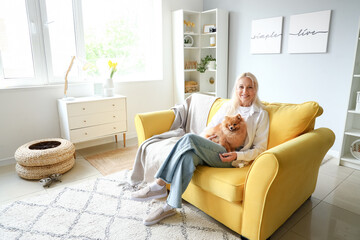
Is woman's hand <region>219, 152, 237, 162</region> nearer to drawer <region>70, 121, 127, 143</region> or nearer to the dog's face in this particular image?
the dog's face

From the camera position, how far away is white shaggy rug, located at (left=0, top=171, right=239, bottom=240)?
1.70 meters

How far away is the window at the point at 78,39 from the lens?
9.40 feet

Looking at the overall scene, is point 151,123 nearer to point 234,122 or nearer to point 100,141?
point 234,122

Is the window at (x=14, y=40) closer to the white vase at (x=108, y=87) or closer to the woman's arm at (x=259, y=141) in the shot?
the white vase at (x=108, y=87)

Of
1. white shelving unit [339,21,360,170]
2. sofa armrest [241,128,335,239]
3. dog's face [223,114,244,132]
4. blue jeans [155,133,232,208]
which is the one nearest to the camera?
sofa armrest [241,128,335,239]

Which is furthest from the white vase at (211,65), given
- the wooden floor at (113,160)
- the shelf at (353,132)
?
the shelf at (353,132)

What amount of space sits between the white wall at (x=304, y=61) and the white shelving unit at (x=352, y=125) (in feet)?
0.32

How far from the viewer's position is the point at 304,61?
314cm

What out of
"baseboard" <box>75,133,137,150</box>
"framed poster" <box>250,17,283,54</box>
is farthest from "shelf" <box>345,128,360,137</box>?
"baseboard" <box>75,133,137,150</box>

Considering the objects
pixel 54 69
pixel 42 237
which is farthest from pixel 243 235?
pixel 54 69

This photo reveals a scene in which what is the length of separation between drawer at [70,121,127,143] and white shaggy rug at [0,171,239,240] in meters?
0.87

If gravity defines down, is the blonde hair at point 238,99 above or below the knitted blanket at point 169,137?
above

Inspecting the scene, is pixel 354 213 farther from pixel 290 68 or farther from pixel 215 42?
pixel 215 42

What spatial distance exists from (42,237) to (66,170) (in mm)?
1008
